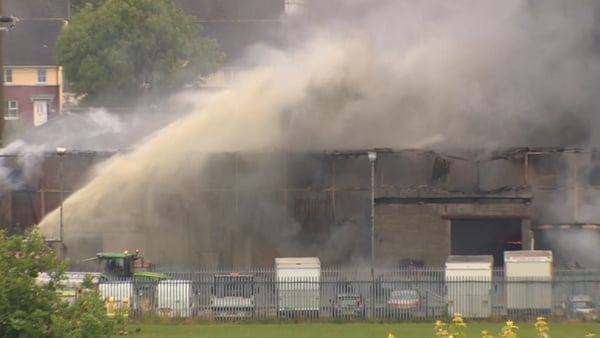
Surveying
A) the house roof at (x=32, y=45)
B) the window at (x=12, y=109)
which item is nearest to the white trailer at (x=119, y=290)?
the window at (x=12, y=109)

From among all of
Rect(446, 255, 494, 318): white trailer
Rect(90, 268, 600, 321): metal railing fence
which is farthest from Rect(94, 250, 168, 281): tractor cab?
Rect(446, 255, 494, 318): white trailer

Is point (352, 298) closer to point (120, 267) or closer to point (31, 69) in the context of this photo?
point (120, 267)

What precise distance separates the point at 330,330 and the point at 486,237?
19615 millimetres

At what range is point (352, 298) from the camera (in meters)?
45.7

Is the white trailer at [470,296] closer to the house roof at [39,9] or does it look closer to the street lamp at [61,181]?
the street lamp at [61,181]

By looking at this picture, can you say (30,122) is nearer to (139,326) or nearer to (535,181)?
(535,181)

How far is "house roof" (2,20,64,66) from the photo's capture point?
121312 millimetres

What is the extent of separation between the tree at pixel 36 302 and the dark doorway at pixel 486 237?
34535mm

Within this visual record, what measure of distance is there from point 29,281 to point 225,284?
62.3 feet

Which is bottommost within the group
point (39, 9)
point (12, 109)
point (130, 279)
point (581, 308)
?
point (581, 308)

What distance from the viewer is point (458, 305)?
150 feet

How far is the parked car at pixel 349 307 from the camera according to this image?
148 feet

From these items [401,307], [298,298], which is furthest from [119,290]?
[401,307]

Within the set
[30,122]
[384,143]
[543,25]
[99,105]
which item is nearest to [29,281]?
[384,143]
